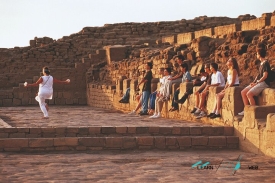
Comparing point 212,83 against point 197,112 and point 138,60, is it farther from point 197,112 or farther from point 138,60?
point 138,60

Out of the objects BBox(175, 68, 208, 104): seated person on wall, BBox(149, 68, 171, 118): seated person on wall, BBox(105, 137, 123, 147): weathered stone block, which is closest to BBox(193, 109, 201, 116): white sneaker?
BBox(175, 68, 208, 104): seated person on wall

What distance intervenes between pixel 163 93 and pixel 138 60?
765 cm

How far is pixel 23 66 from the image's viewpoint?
32375mm

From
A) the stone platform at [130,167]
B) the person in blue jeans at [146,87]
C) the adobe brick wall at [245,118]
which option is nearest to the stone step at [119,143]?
the adobe brick wall at [245,118]

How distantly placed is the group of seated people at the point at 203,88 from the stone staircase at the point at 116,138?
2.73 ft

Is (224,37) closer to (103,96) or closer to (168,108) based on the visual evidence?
(168,108)

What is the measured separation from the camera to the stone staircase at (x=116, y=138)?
13469mm

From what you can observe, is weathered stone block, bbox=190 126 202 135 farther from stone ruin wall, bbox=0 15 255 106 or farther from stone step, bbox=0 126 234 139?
stone ruin wall, bbox=0 15 255 106

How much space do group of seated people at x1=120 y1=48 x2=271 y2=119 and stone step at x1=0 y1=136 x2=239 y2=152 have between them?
0.94 meters

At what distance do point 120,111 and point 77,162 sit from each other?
1162cm

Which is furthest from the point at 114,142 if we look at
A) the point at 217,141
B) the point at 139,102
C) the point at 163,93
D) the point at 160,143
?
the point at 139,102

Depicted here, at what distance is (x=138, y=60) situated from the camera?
1023 inches

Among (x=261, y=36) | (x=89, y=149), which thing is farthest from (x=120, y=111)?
(x=89, y=149)

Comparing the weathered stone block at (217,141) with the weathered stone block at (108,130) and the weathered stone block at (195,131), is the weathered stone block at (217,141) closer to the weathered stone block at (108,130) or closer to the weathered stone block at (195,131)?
the weathered stone block at (195,131)
